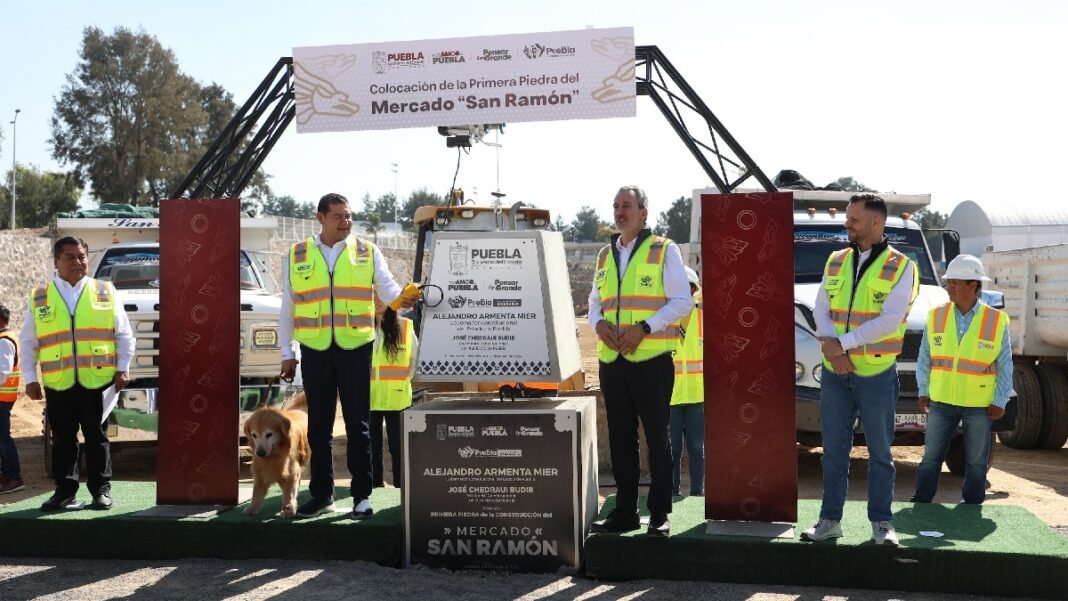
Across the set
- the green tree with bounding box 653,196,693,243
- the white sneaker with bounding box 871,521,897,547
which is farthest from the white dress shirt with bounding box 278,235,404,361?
the green tree with bounding box 653,196,693,243

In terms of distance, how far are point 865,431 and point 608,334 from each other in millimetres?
1479

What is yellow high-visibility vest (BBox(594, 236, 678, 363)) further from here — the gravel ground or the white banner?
the white banner

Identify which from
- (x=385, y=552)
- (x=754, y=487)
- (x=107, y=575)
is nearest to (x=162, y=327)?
(x=107, y=575)

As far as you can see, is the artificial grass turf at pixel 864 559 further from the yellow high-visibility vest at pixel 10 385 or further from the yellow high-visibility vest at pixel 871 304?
the yellow high-visibility vest at pixel 10 385

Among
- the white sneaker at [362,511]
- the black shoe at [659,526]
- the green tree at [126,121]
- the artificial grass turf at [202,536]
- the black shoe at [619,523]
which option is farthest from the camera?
the green tree at [126,121]

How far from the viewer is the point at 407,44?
7168 mm

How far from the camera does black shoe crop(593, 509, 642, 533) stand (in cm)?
605

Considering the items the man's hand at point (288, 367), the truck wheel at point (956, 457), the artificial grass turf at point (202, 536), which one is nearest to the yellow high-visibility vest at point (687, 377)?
the artificial grass turf at point (202, 536)

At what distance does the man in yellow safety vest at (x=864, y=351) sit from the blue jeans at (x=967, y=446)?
1.70m

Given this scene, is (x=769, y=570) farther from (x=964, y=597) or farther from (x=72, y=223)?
(x=72, y=223)

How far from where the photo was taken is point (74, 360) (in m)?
6.96

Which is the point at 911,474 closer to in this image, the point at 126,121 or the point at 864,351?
the point at 864,351

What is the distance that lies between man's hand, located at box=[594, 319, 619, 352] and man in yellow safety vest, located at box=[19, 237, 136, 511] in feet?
10.7

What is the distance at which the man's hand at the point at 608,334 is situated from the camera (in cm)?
584
